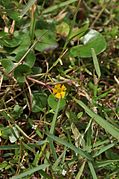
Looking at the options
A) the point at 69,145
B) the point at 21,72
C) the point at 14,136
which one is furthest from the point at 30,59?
the point at 69,145

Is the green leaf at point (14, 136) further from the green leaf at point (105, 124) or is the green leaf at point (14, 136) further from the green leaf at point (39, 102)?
the green leaf at point (105, 124)

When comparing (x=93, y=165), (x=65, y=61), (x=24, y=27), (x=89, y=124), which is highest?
(x=24, y=27)

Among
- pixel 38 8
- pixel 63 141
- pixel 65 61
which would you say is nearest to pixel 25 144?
pixel 63 141

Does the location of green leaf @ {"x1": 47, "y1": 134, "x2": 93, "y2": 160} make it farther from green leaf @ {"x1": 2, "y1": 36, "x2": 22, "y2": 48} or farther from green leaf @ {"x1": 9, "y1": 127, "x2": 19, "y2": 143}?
green leaf @ {"x1": 2, "y1": 36, "x2": 22, "y2": 48}

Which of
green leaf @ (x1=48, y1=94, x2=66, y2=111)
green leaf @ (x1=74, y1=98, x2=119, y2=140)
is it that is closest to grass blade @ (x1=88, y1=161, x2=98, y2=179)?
green leaf @ (x1=74, y1=98, x2=119, y2=140)

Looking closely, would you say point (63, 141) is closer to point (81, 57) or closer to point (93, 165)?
point (93, 165)

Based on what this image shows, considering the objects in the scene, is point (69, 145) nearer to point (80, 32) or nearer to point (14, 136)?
point (14, 136)
